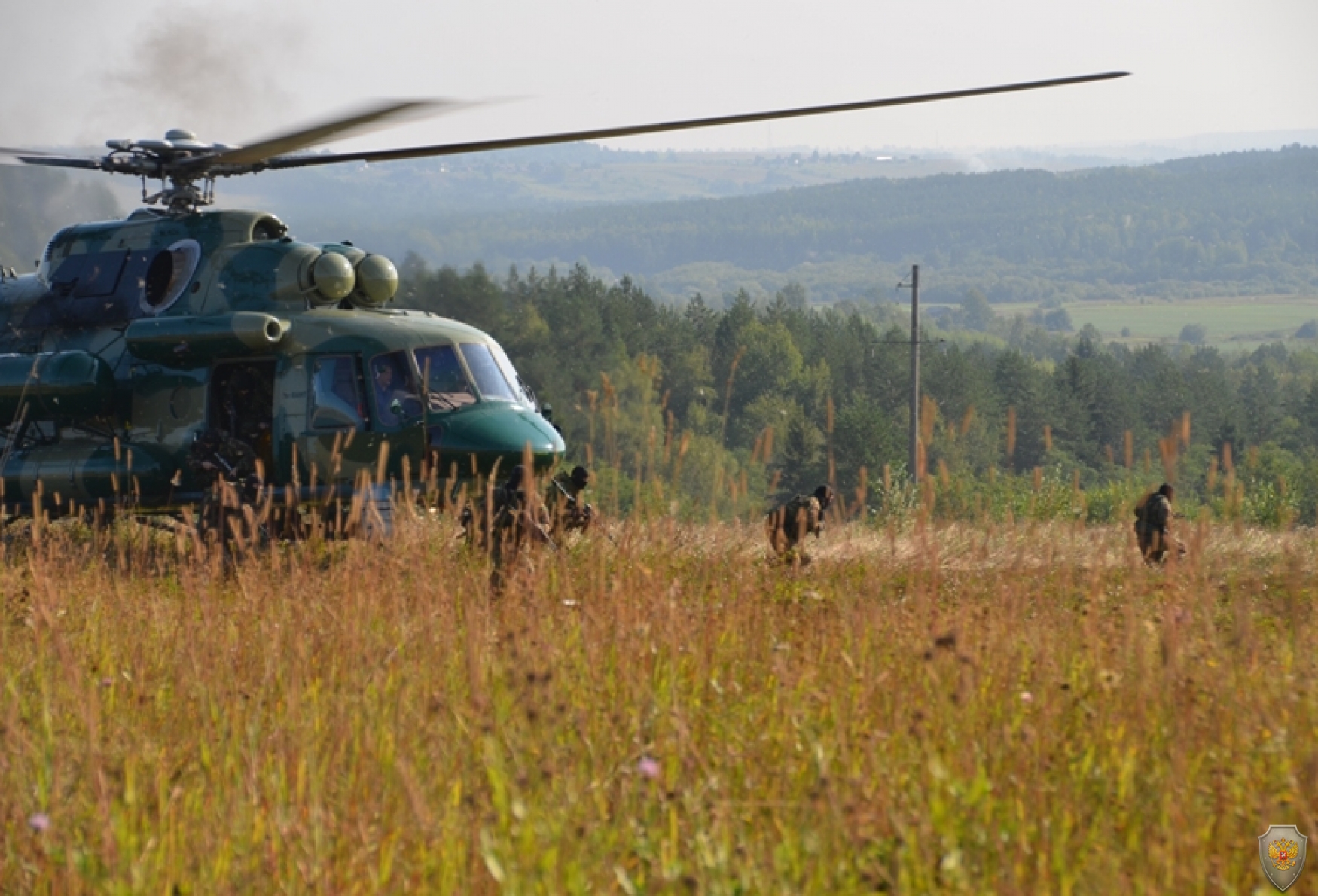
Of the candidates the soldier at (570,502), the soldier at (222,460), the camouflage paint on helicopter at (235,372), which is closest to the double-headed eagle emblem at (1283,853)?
the soldier at (570,502)

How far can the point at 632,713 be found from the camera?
4.75 m

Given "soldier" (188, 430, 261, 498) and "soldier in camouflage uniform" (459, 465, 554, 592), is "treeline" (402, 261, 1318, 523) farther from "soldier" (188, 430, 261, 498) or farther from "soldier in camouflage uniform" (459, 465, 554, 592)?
"soldier in camouflage uniform" (459, 465, 554, 592)

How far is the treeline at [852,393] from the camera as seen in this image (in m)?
68.1

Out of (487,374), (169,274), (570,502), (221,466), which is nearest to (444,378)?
(487,374)

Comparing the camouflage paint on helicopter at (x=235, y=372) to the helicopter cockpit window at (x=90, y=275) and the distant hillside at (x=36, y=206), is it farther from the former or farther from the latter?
the distant hillside at (x=36, y=206)

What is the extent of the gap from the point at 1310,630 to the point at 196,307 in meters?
8.58

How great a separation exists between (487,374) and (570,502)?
5.73 ft

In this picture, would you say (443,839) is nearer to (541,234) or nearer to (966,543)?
(966,543)

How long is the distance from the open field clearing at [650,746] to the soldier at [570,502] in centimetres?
287

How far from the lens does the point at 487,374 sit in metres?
11.3

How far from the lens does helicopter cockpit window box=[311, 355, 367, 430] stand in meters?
10.9

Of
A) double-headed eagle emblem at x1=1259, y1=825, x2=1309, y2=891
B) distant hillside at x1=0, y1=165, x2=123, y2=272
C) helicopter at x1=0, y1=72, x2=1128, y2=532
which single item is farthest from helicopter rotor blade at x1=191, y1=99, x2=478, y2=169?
distant hillside at x1=0, y1=165, x2=123, y2=272

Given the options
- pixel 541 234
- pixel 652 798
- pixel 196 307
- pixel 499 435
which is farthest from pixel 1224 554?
pixel 541 234

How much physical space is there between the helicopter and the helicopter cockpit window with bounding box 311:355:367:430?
1 cm
